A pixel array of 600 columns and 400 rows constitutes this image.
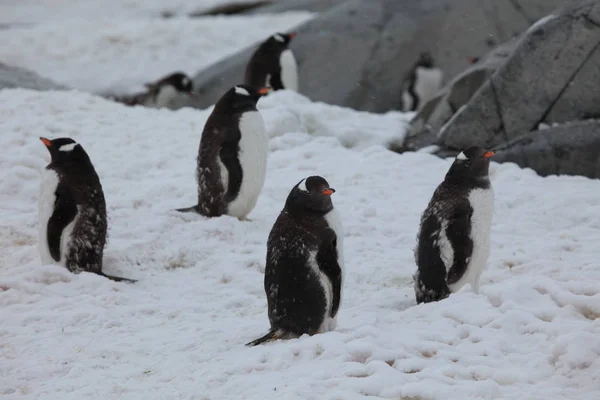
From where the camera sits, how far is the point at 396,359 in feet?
13.0

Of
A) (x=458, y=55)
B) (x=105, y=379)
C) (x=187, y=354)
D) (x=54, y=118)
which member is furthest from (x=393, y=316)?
(x=458, y=55)

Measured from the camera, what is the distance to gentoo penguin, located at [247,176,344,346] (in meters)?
4.61

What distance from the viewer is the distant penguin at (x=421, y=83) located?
13.7 metres

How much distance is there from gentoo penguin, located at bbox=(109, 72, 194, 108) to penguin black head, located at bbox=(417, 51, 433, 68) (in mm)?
3808

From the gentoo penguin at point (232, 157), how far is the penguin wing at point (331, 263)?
7.93 feet

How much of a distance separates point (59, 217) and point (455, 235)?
266cm

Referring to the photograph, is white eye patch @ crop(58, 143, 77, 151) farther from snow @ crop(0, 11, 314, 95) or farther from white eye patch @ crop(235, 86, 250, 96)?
snow @ crop(0, 11, 314, 95)

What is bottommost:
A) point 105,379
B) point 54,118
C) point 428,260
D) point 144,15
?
point 105,379

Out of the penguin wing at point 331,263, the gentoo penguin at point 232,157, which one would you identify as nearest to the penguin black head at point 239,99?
the gentoo penguin at point 232,157

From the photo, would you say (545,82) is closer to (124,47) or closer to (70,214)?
(70,214)

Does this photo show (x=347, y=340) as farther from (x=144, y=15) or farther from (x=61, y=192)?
(x=144, y=15)

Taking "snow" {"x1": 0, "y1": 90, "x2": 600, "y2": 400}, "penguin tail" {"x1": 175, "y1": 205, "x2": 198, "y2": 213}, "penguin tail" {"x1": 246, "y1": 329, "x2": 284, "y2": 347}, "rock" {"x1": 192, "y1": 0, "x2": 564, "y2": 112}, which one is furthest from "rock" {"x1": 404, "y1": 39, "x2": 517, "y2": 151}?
"penguin tail" {"x1": 246, "y1": 329, "x2": 284, "y2": 347}

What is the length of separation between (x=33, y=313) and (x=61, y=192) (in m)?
1.00

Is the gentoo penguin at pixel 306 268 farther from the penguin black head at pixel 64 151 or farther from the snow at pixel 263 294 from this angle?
the penguin black head at pixel 64 151
